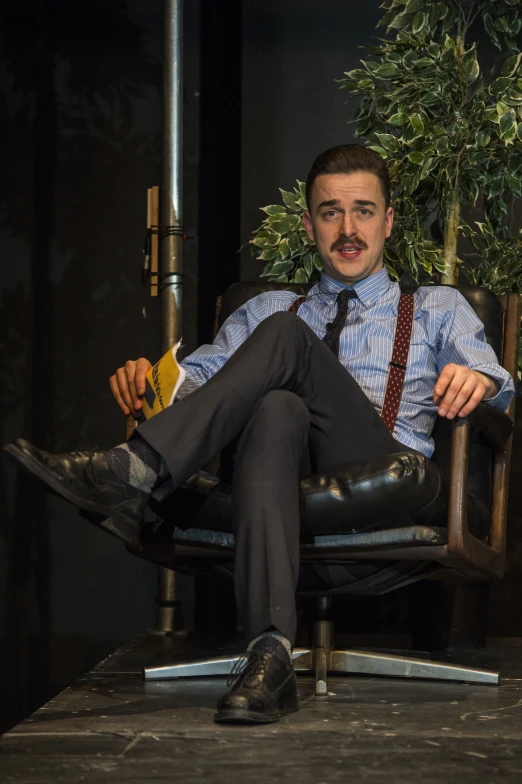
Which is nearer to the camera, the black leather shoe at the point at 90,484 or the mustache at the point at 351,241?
the black leather shoe at the point at 90,484

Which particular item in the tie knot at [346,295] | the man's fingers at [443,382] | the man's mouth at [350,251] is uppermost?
the man's mouth at [350,251]

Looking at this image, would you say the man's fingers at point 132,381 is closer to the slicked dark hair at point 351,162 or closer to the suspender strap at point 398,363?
the suspender strap at point 398,363

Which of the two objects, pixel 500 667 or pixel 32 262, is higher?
pixel 32 262

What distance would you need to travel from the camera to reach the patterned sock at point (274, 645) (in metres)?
1.83

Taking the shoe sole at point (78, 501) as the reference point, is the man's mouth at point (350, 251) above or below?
above

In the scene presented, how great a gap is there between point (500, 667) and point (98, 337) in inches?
65.8

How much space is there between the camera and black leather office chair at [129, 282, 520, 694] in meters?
1.98

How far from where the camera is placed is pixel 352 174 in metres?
2.66

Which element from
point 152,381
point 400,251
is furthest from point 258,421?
point 400,251

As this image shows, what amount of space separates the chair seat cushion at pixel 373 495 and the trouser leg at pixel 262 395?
0.09 meters

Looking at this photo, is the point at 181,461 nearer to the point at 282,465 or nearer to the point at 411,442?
the point at 282,465

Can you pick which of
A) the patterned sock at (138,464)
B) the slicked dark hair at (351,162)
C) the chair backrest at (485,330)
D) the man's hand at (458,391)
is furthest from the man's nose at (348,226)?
the patterned sock at (138,464)

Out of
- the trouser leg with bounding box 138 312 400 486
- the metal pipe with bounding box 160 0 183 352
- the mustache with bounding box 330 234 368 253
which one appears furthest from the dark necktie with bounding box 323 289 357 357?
the metal pipe with bounding box 160 0 183 352

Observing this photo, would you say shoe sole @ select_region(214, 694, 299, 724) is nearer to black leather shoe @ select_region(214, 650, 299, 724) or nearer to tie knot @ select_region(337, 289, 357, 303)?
black leather shoe @ select_region(214, 650, 299, 724)
